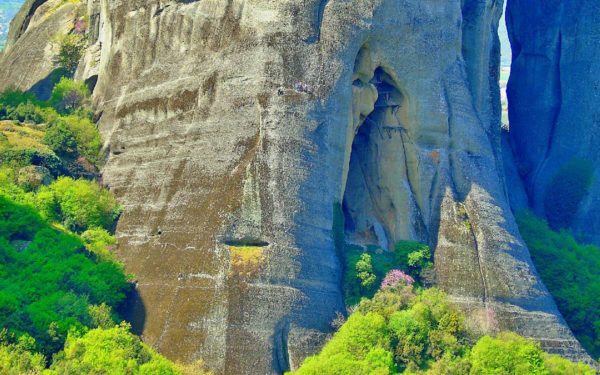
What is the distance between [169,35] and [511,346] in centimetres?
2084

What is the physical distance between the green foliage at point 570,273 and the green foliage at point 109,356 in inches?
893

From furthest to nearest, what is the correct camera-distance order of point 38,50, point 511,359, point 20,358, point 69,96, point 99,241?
1. point 38,50
2. point 69,96
3. point 99,241
4. point 511,359
5. point 20,358

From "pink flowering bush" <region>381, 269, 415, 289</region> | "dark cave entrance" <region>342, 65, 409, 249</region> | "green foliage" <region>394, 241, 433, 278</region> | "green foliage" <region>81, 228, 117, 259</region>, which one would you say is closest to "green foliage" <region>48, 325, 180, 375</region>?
"green foliage" <region>81, 228, 117, 259</region>

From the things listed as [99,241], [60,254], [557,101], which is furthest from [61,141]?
[557,101]

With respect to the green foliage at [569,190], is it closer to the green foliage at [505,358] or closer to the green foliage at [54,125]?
the green foliage at [505,358]

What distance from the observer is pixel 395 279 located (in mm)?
52719

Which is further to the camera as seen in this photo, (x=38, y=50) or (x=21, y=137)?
(x=38, y=50)

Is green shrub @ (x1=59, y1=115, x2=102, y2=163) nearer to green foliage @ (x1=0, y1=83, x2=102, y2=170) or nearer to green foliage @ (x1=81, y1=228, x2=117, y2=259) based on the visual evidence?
green foliage @ (x1=0, y1=83, x2=102, y2=170)

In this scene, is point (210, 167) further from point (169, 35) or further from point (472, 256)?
point (472, 256)

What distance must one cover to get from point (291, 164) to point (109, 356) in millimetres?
11848

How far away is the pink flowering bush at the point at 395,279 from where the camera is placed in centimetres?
5247

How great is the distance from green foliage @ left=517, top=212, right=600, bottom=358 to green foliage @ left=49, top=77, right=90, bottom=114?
23.6 metres

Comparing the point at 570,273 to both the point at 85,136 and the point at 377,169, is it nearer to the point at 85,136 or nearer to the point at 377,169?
the point at 377,169

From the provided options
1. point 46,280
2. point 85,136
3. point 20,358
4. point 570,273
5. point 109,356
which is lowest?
point 20,358
